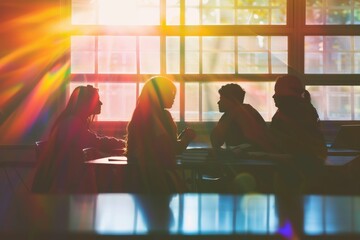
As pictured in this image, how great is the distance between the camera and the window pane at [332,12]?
862cm

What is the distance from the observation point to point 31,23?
870cm

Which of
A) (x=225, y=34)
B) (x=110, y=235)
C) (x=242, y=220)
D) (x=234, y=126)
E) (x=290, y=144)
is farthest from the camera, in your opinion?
(x=225, y=34)

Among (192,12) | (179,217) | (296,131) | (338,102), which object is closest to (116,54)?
(192,12)

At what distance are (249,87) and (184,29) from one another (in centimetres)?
122

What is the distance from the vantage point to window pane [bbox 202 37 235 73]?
8.69 metres

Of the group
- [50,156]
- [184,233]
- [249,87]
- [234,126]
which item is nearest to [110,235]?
[184,233]

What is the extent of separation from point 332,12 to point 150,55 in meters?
2.61

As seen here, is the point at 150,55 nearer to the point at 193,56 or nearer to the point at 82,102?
the point at 193,56

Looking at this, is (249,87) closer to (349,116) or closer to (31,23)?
(349,116)

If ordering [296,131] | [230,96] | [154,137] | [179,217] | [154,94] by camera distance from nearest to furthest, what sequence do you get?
[179,217]
[154,137]
[154,94]
[296,131]
[230,96]

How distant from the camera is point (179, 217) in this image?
2.90ft

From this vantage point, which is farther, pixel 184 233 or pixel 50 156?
pixel 50 156

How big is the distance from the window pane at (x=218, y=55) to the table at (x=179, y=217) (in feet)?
25.0

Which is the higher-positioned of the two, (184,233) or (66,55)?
(66,55)
